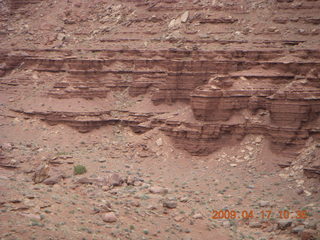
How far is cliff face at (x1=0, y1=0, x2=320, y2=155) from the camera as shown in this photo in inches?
1330

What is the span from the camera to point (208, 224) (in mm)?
26031

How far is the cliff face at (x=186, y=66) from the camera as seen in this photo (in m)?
33.8

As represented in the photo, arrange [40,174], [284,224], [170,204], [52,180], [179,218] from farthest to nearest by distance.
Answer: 1. [40,174]
2. [52,180]
3. [170,204]
4. [179,218]
5. [284,224]

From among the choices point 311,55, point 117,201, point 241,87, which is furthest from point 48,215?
point 311,55

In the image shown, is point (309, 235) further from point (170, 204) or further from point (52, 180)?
point (52, 180)

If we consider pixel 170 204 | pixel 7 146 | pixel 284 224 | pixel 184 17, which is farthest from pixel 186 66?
pixel 284 224
